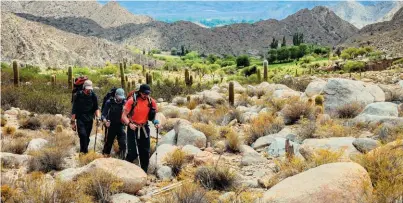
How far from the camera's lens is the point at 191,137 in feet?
35.1

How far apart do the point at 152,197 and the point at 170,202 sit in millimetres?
1240

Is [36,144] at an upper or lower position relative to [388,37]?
lower

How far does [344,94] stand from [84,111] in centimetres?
757

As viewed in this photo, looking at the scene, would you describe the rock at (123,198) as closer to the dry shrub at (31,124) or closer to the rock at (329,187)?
the rock at (329,187)

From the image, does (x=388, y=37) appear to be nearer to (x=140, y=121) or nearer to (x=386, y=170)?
(x=140, y=121)

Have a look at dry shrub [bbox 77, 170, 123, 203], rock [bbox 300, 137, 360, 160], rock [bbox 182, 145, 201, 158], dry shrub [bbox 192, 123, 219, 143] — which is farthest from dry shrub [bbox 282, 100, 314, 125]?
dry shrub [bbox 77, 170, 123, 203]

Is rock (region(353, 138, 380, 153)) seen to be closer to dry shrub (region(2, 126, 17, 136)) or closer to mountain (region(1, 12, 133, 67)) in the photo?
dry shrub (region(2, 126, 17, 136))

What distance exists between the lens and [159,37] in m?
132

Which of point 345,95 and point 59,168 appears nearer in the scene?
point 59,168

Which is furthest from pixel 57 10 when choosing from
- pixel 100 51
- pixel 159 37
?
pixel 100 51

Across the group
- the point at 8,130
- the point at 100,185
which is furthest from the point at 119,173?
the point at 8,130

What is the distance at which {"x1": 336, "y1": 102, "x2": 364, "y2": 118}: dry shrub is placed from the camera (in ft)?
41.7

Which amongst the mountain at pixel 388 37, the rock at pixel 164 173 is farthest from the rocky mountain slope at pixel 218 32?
the rock at pixel 164 173

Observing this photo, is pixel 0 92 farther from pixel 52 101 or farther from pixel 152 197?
pixel 152 197
